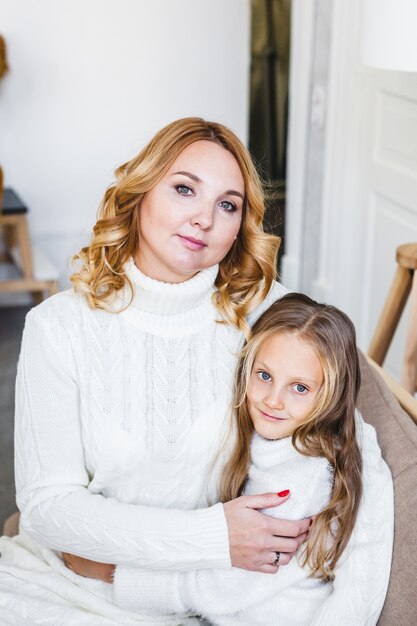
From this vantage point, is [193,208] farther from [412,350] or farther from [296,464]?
[412,350]

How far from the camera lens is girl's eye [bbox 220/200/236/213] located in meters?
1.37

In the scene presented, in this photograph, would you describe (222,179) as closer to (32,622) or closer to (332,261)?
(32,622)

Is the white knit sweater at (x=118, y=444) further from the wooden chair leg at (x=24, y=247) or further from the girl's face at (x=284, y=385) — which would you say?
the wooden chair leg at (x=24, y=247)

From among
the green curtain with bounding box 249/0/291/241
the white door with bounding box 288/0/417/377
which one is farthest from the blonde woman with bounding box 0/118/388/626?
the green curtain with bounding box 249/0/291/241

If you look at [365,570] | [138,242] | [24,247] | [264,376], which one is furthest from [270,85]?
[365,570]

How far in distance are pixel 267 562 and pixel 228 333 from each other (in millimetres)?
419

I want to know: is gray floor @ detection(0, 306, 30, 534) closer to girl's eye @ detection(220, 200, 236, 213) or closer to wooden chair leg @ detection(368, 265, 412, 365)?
wooden chair leg @ detection(368, 265, 412, 365)

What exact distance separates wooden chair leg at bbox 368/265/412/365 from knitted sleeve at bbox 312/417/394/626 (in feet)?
3.26

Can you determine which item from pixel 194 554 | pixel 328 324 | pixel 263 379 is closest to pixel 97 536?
pixel 194 554

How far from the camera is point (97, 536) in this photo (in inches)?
50.1

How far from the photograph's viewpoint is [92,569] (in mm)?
1381

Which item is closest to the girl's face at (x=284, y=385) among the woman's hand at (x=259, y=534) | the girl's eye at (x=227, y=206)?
the woman's hand at (x=259, y=534)

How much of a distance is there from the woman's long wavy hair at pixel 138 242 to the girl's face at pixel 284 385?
0.45 ft

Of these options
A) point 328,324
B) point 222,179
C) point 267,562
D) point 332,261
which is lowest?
point 332,261
